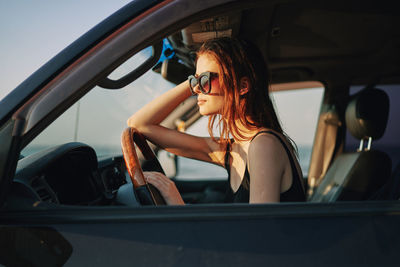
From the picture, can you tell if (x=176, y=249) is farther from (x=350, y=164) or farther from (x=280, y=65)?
(x=280, y=65)

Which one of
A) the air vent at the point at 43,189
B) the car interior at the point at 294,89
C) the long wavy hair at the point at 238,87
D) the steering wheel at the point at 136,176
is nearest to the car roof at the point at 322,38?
the car interior at the point at 294,89

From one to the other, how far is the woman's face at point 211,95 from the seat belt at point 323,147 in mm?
2145

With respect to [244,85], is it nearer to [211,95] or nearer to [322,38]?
[211,95]

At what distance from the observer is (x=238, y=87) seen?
146cm

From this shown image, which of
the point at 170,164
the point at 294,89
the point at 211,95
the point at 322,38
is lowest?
A: the point at 170,164

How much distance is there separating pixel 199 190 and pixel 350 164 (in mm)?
1458

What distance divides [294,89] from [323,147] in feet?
2.06

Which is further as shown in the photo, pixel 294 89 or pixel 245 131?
pixel 294 89

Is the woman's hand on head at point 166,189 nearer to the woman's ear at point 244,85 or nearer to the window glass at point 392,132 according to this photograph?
the woman's ear at point 244,85

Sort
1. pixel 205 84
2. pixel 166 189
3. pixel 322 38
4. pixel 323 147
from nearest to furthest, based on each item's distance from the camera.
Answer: pixel 166 189, pixel 205 84, pixel 322 38, pixel 323 147

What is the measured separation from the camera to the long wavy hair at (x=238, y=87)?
1.45 meters

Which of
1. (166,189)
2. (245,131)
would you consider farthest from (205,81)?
(166,189)

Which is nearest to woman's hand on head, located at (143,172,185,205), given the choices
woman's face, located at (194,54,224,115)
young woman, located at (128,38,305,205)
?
young woman, located at (128,38,305,205)

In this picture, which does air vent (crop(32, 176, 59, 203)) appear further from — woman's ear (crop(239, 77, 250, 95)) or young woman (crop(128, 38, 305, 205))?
woman's ear (crop(239, 77, 250, 95))
